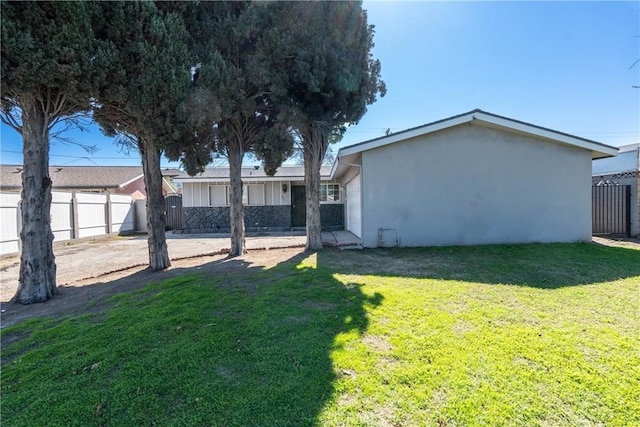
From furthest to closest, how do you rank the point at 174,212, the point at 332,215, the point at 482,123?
the point at 174,212, the point at 332,215, the point at 482,123

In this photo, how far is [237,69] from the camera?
7277mm

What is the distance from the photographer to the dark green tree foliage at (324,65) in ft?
24.1

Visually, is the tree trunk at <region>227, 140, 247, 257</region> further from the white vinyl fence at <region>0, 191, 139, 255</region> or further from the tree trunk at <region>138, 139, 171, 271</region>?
the white vinyl fence at <region>0, 191, 139, 255</region>

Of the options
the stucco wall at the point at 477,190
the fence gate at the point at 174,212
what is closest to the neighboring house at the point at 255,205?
the fence gate at the point at 174,212

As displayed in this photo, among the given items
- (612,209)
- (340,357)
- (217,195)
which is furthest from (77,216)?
(612,209)

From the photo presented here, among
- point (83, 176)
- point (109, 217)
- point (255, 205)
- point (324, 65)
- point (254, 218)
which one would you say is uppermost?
point (324, 65)

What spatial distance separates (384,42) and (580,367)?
9.90 m

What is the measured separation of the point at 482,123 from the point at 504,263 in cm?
461

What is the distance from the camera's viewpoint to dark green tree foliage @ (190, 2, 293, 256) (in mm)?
6750

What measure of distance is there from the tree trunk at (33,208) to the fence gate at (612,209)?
17.5 metres

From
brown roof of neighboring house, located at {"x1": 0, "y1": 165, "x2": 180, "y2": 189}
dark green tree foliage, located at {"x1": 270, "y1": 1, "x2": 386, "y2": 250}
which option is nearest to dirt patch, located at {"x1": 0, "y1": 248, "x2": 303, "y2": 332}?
dark green tree foliage, located at {"x1": 270, "y1": 1, "x2": 386, "y2": 250}

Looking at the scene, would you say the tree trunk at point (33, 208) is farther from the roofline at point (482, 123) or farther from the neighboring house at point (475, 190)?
the neighboring house at point (475, 190)

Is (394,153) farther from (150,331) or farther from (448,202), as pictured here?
(150,331)

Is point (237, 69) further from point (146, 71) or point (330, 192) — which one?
point (330, 192)
